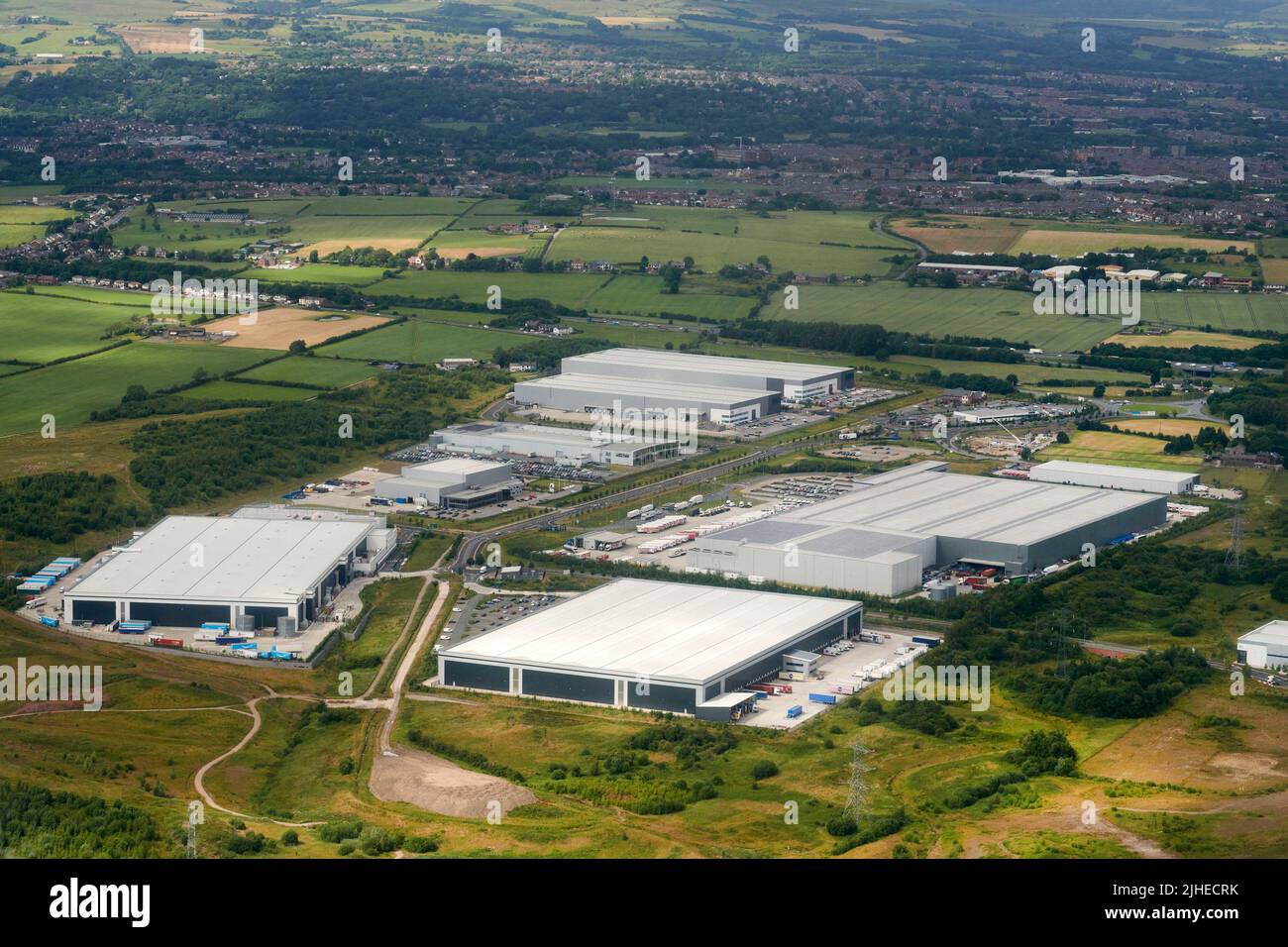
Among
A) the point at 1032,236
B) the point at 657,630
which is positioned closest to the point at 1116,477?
the point at 657,630

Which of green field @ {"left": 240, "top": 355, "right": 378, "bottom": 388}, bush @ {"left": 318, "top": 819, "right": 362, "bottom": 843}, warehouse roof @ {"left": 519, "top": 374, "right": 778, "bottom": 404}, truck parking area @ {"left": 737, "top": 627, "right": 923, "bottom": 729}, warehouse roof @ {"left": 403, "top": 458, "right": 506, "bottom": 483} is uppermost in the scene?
green field @ {"left": 240, "top": 355, "right": 378, "bottom": 388}

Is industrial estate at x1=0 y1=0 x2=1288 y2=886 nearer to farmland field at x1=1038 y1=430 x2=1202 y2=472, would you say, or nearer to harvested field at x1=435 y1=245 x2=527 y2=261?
farmland field at x1=1038 y1=430 x2=1202 y2=472

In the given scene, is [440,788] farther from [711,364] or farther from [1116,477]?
[711,364]

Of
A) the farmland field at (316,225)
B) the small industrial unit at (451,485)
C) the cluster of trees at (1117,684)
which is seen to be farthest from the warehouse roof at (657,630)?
the farmland field at (316,225)

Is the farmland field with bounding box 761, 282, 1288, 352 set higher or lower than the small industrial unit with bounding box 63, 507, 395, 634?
higher

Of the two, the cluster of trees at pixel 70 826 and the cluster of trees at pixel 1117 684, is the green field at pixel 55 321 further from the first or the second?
the cluster of trees at pixel 1117 684

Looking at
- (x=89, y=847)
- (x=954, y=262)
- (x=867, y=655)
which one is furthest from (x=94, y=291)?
(x=89, y=847)

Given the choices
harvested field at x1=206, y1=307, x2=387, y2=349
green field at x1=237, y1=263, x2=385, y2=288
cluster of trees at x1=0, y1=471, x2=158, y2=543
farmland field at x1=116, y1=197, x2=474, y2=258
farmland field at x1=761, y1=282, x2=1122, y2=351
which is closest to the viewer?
cluster of trees at x1=0, y1=471, x2=158, y2=543

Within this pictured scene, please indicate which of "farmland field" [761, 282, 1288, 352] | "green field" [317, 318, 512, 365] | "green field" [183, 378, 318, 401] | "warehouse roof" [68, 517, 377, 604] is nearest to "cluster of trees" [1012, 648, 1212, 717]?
"warehouse roof" [68, 517, 377, 604]
